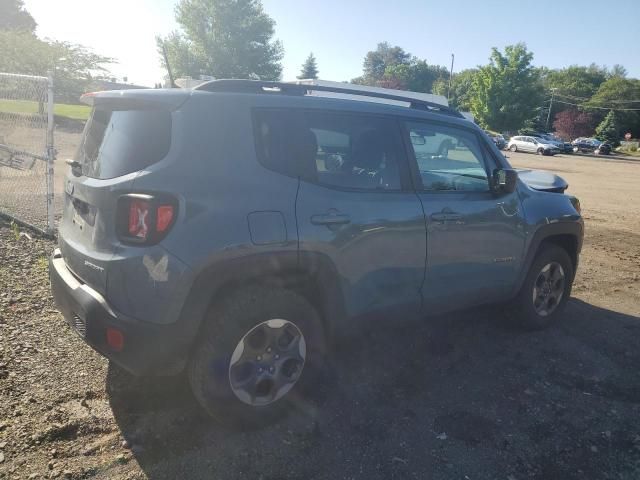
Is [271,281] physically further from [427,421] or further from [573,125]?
[573,125]

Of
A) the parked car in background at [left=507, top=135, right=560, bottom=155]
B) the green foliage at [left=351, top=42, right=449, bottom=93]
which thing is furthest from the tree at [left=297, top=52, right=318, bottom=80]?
the parked car in background at [left=507, top=135, right=560, bottom=155]

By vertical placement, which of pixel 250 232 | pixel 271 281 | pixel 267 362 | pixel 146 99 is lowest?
pixel 267 362

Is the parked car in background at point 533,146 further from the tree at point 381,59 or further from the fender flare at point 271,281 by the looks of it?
the tree at point 381,59

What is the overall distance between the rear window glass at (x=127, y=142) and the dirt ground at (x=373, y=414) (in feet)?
4.51

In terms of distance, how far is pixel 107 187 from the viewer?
261cm

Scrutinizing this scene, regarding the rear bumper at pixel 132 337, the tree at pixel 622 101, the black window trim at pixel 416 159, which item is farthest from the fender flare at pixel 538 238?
the tree at pixel 622 101

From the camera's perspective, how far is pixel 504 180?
151 inches

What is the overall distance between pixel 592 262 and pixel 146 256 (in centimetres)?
661

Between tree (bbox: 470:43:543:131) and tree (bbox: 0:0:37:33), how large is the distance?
6194 cm

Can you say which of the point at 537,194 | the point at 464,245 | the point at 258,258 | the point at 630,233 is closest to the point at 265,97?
the point at 258,258

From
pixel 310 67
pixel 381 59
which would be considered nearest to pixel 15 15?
pixel 310 67

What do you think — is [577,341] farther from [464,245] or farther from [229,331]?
[229,331]

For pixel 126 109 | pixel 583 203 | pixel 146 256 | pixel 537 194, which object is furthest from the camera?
pixel 583 203

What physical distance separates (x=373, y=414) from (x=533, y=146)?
4235 cm
